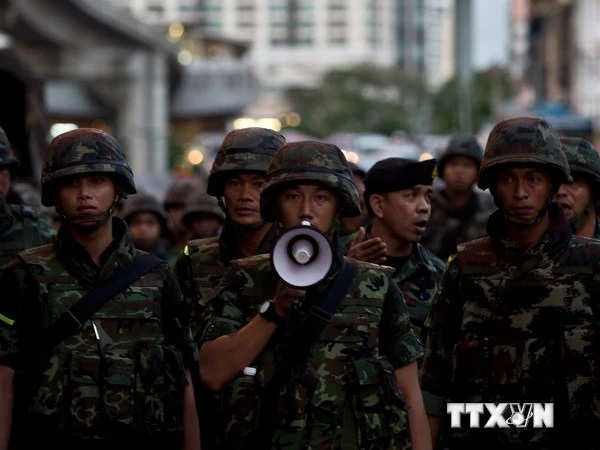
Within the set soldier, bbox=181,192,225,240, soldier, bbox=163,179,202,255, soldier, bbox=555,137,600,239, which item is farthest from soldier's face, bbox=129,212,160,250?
soldier, bbox=555,137,600,239

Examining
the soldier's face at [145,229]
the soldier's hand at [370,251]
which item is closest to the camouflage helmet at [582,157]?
the soldier's hand at [370,251]

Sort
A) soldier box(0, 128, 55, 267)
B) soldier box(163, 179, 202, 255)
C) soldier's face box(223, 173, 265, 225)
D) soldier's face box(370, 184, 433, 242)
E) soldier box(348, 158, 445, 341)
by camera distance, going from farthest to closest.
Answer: soldier box(163, 179, 202, 255)
soldier box(0, 128, 55, 267)
soldier's face box(370, 184, 433, 242)
soldier box(348, 158, 445, 341)
soldier's face box(223, 173, 265, 225)

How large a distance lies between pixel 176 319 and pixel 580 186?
2735 mm

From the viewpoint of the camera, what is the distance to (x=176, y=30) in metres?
120

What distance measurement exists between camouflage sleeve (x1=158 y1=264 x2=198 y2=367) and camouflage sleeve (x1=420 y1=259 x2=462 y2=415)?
2.85 feet

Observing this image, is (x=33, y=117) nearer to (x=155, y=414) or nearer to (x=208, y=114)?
(x=155, y=414)

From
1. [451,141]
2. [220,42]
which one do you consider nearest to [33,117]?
[451,141]

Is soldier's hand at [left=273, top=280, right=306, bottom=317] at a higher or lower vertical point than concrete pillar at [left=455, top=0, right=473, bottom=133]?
lower

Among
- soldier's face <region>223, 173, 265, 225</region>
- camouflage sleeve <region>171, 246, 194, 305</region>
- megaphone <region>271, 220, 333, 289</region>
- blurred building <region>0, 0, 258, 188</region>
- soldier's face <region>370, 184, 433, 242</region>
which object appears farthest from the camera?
blurred building <region>0, 0, 258, 188</region>

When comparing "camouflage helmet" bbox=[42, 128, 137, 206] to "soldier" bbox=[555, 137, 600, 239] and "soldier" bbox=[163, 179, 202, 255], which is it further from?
"soldier" bbox=[163, 179, 202, 255]

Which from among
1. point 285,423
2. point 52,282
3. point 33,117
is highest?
point 33,117

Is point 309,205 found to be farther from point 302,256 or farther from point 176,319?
point 176,319

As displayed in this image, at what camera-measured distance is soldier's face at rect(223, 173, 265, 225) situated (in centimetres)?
924

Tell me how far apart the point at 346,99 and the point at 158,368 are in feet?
547
